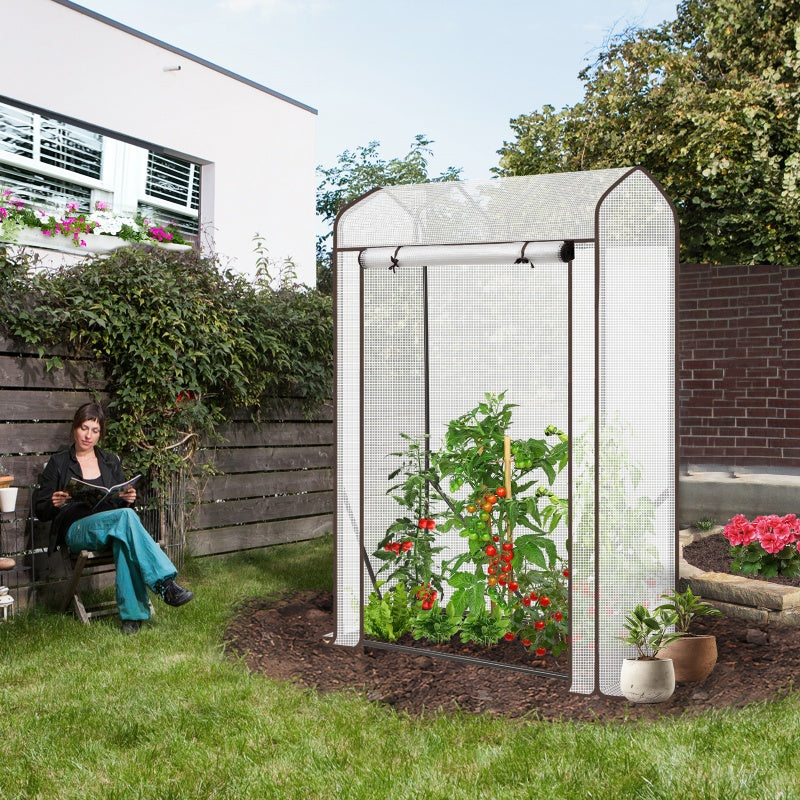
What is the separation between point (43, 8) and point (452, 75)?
6.77 m

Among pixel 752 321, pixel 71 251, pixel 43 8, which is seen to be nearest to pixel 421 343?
pixel 752 321

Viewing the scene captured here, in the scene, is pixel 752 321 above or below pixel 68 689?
above

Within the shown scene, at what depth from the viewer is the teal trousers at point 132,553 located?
468 cm

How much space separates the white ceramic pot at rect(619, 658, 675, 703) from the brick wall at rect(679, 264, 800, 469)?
5.06 metres

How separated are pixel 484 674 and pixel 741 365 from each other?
17.5 ft

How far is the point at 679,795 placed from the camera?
2.51 metres

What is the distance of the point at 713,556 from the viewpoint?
564 cm

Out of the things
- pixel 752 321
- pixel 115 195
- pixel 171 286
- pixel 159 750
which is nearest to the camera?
pixel 159 750

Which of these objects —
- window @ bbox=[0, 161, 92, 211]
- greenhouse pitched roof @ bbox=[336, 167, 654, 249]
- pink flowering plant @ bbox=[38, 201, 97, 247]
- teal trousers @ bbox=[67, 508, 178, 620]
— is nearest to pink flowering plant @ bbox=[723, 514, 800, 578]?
greenhouse pitched roof @ bbox=[336, 167, 654, 249]

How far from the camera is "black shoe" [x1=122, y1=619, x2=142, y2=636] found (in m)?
4.63

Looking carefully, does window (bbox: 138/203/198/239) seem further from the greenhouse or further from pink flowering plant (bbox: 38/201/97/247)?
the greenhouse

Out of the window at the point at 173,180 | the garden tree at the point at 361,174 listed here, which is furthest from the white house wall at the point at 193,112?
the garden tree at the point at 361,174

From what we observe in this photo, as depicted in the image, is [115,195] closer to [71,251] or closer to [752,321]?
[71,251]

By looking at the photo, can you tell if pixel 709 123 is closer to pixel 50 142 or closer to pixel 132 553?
pixel 50 142
